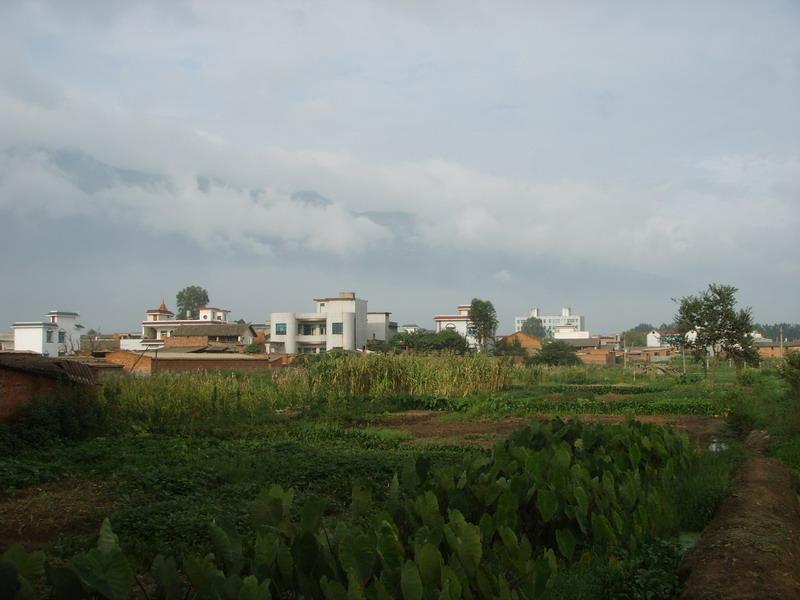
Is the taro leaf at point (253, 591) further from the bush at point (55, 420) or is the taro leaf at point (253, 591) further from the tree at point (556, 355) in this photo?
the tree at point (556, 355)

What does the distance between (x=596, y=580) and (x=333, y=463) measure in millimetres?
5632

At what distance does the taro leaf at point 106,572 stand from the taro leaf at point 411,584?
1.21 m

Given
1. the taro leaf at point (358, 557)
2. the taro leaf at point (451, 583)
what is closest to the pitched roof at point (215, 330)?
the taro leaf at point (358, 557)

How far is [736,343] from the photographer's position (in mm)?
28625

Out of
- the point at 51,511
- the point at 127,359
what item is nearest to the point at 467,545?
the point at 51,511

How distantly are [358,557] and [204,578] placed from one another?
0.82 m

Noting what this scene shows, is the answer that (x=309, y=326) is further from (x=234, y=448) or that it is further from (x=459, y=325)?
(x=234, y=448)

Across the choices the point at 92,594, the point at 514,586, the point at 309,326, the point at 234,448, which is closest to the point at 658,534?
the point at 514,586

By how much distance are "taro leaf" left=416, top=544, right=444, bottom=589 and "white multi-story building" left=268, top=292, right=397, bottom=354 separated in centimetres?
5283

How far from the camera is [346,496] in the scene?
827cm

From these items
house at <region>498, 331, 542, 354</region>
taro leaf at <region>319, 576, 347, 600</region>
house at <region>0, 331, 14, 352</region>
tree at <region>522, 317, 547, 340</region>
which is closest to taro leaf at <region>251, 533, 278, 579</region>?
taro leaf at <region>319, 576, 347, 600</region>

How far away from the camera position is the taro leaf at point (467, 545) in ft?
13.3

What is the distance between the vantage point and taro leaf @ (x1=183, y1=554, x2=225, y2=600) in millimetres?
3205

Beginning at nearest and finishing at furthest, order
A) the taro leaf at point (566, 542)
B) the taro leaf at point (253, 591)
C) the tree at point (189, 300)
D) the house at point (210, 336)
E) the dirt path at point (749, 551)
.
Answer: the taro leaf at point (253, 591)
the dirt path at point (749, 551)
the taro leaf at point (566, 542)
the house at point (210, 336)
the tree at point (189, 300)
